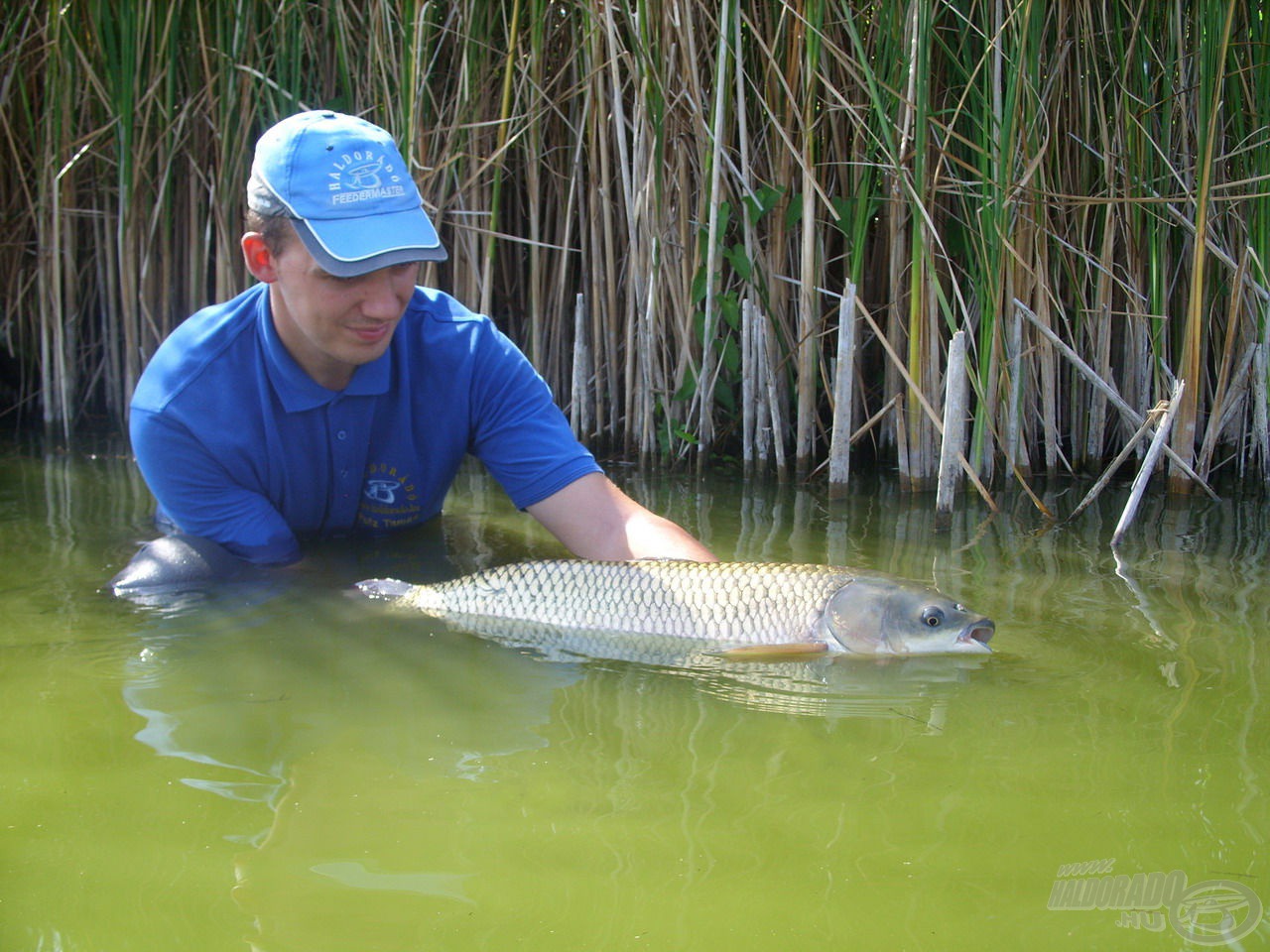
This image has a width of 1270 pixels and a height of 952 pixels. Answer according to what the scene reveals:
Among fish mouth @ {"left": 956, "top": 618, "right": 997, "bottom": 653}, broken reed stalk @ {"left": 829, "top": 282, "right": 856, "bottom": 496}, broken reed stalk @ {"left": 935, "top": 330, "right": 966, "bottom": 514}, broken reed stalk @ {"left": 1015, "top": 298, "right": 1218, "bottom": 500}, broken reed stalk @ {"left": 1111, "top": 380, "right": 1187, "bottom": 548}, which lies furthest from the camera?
broken reed stalk @ {"left": 829, "top": 282, "right": 856, "bottom": 496}

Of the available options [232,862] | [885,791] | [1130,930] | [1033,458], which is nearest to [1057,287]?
[1033,458]

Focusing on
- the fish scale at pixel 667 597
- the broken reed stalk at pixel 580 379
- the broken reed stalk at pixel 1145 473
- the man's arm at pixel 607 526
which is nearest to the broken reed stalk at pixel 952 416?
the broken reed stalk at pixel 1145 473

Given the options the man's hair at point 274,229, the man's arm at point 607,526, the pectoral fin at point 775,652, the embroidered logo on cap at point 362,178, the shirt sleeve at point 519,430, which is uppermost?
the embroidered logo on cap at point 362,178

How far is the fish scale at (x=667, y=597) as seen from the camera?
2.84 metres

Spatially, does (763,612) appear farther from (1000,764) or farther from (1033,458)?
(1033,458)

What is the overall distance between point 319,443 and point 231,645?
0.80m

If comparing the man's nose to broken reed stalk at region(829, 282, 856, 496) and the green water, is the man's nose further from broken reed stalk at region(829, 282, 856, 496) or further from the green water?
broken reed stalk at region(829, 282, 856, 496)

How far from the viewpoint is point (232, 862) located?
5.69 feet

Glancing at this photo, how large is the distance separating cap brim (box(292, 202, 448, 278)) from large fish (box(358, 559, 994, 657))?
0.80 meters

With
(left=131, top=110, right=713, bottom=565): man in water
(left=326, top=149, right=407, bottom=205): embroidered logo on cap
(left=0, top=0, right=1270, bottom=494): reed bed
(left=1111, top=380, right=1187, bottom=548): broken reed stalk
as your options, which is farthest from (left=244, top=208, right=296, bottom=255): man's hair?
(left=1111, top=380, right=1187, bottom=548): broken reed stalk

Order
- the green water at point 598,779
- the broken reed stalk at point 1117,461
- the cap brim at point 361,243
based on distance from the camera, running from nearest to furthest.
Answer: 1. the green water at point 598,779
2. the cap brim at point 361,243
3. the broken reed stalk at point 1117,461

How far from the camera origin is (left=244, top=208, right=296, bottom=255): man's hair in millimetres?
3029

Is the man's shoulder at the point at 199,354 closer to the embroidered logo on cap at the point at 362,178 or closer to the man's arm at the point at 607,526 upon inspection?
the embroidered logo on cap at the point at 362,178

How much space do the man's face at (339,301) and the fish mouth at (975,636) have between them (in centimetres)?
153
